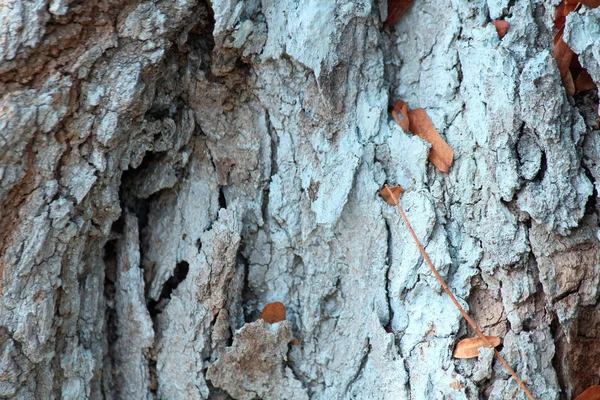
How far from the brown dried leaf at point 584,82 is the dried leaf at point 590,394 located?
665mm

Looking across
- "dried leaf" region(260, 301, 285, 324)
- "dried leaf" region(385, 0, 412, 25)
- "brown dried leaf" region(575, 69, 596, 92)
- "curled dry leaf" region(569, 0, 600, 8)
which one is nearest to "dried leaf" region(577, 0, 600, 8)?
"curled dry leaf" region(569, 0, 600, 8)

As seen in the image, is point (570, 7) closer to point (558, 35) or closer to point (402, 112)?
point (558, 35)

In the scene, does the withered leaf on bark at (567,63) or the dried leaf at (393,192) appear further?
the dried leaf at (393,192)

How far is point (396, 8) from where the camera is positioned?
1.40 metres

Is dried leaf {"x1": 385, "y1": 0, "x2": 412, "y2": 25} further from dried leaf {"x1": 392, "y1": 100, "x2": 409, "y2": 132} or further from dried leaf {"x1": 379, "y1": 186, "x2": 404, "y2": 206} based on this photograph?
dried leaf {"x1": 379, "y1": 186, "x2": 404, "y2": 206}

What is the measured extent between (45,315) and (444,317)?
0.89m

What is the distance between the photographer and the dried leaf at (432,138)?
131 cm

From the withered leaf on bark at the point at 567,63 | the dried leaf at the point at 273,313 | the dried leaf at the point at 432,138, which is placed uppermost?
the withered leaf on bark at the point at 567,63

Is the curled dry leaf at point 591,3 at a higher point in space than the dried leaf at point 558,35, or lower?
higher

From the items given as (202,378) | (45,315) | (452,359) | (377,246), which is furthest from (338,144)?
(45,315)

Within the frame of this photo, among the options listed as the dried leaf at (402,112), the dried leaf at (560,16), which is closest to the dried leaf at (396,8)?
the dried leaf at (402,112)

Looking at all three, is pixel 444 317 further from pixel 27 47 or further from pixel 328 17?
pixel 27 47

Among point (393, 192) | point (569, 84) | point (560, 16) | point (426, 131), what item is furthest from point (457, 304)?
point (560, 16)

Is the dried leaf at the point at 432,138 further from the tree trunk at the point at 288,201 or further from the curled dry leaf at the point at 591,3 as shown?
the curled dry leaf at the point at 591,3
